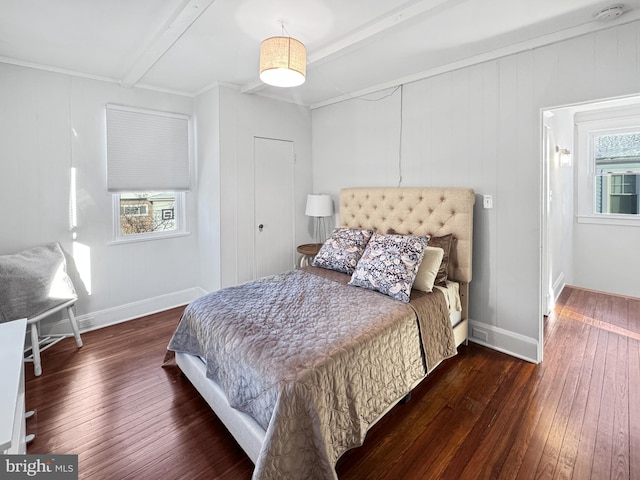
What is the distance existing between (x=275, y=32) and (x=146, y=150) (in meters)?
2.06

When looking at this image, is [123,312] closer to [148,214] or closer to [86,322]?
[86,322]

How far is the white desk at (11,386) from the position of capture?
108cm

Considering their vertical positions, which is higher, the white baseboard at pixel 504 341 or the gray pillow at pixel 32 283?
the gray pillow at pixel 32 283

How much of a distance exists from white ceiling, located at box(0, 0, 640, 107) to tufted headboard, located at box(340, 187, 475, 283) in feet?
3.67

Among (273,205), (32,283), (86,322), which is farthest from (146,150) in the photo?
(86,322)

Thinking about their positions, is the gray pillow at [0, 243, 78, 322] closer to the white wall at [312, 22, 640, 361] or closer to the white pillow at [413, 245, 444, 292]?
the white pillow at [413, 245, 444, 292]

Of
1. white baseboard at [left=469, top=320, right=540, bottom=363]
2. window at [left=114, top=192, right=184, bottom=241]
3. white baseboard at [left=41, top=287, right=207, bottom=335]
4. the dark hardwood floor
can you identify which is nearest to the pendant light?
the dark hardwood floor

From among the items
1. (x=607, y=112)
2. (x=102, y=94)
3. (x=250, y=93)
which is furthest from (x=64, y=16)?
(x=607, y=112)

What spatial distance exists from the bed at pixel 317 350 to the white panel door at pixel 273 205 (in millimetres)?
1148

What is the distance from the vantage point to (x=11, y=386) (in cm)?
129

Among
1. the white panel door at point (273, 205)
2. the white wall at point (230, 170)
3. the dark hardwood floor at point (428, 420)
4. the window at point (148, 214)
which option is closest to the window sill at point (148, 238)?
the window at point (148, 214)

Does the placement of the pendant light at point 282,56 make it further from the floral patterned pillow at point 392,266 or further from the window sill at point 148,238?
the window sill at point 148,238

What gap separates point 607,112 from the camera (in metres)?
4.09

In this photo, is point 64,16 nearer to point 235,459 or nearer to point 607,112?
point 235,459
